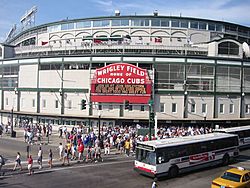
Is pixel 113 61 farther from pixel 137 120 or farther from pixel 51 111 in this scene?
pixel 51 111

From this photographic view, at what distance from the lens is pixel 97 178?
21016 millimetres

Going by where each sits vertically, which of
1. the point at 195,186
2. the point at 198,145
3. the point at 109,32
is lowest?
the point at 195,186

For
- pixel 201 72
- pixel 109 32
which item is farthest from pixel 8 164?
pixel 109 32

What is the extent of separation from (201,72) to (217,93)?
4218mm

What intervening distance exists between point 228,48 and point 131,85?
18211 millimetres

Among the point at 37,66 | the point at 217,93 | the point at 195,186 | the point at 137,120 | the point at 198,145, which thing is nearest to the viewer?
the point at 195,186

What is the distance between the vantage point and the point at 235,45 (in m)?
49.6

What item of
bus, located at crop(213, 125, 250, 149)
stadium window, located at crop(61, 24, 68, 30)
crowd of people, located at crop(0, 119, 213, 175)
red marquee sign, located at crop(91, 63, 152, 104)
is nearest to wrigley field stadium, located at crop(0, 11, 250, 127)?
red marquee sign, located at crop(91, 63, 152, 104)

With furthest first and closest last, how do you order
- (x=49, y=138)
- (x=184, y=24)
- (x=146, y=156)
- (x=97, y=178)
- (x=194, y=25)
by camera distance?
1. (x=194, y=25)
2. (x=184, y=24)
3. (x=49, y=138)
4. (x=146, y=156)
5. (x=97, y=178)

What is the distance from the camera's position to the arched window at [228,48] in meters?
49.3

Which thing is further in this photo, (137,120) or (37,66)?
(37,66)

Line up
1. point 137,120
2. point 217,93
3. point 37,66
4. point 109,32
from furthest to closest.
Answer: point 109,32 < point 37,66 < point 217,93 < point 137,120

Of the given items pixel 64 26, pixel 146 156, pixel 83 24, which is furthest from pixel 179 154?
pixel 64 26

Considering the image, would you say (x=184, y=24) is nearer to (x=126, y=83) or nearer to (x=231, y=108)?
(x=231, y=108)
